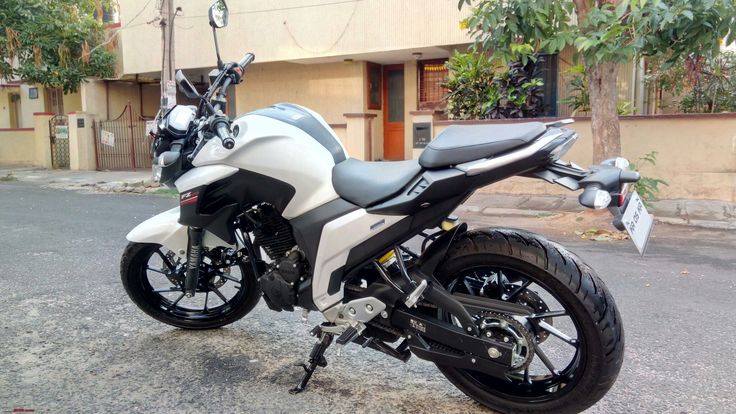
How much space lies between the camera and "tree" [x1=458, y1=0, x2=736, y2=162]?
20.2 feet

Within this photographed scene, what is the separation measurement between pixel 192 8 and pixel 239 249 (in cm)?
1394

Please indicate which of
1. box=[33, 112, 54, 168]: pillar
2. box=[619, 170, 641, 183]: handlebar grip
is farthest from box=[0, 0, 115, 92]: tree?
box=[619, 170, 641, 183]: handlebar grip

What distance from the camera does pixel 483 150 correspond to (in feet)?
7.98

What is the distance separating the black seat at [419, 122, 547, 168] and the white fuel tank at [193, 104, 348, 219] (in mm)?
523

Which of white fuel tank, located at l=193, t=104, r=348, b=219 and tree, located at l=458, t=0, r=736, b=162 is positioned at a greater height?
tree, located at l=458, t=0, r=736, b=162

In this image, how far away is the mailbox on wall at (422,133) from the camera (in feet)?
37.7

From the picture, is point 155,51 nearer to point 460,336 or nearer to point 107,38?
point 107,38

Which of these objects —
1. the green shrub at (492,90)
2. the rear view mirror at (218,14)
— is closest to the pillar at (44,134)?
the green shrub at (492,90)

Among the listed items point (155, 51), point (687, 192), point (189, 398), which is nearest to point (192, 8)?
point (155, 51)

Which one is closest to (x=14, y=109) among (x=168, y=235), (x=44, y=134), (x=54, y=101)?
(x=54, y=101)

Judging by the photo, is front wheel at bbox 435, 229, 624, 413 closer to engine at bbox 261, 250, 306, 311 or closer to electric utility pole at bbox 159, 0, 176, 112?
engine at bbox 261, 250, 306, 311

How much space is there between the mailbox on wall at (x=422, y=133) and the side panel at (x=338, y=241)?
351 inches

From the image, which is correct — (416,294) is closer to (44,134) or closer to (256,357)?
(256,357)

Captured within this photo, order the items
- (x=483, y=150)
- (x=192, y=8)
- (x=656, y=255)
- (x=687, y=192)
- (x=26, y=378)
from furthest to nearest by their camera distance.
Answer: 1. (x=192, y=8)
2. (x=687, y=192)
3. (x=656, y=255)
4. (x=26, y=378)
5. (x=483, y=150)
